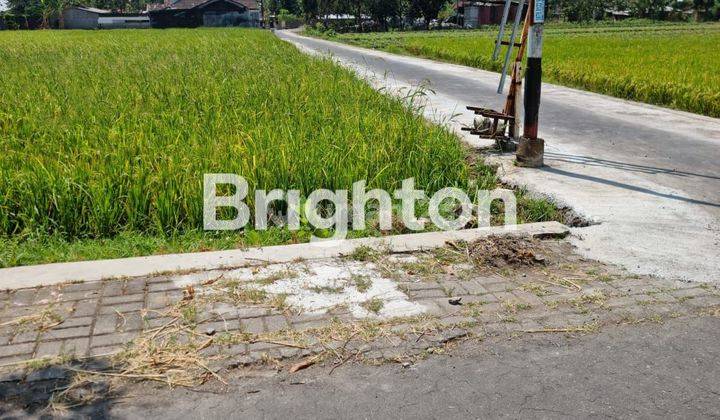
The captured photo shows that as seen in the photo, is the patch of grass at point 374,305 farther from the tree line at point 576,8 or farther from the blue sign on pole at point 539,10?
the tree line at point 576,8

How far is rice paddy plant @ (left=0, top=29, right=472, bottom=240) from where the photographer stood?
4586 millimetres

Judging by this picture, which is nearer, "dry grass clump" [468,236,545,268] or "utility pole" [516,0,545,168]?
"dry grass clump" [468,236,545,268]

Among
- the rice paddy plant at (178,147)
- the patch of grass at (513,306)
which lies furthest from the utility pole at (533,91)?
the patch of grass at (513,306)

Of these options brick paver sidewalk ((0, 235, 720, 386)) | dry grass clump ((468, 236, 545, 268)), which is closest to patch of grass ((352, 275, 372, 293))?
brick paver sidewalk ((0, 235, 720, 386))

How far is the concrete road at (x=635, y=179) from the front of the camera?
13.5ft

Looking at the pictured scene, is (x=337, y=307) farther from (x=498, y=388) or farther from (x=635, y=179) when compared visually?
(x=635, y=179)

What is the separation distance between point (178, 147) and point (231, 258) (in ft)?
7.00

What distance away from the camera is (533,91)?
6.00 metres

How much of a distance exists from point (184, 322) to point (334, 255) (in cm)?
117

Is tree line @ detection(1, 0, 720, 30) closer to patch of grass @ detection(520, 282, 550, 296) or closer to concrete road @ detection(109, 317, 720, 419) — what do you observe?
patch of grass @ detection(520, 282, 550, 296)

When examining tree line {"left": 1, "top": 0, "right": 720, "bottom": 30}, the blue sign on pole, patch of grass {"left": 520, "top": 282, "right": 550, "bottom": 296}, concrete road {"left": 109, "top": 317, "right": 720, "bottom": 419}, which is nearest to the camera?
concrete road {"left": 109, "top": 317, "right": 720, "bottom": 419}

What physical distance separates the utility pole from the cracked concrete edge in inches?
71.1

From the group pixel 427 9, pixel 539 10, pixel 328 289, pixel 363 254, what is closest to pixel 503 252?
pixel 363 254

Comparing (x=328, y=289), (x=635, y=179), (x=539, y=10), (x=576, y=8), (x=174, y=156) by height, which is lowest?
(x=328, y=289)
